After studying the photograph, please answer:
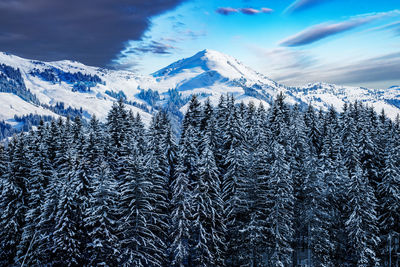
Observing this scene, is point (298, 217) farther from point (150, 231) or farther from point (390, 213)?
point (150, 231)

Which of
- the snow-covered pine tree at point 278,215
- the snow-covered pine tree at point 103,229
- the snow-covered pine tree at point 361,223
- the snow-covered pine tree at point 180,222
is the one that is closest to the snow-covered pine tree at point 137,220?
the snow-covered pine tree at point 103,229

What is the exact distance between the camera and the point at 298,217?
37.2 meters

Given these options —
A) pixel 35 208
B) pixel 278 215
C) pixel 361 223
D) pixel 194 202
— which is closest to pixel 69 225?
pixel 35 208

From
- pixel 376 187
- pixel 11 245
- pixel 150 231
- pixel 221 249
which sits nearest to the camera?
pixel 150 231

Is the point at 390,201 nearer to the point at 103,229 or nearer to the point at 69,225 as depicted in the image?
the point at 103,229

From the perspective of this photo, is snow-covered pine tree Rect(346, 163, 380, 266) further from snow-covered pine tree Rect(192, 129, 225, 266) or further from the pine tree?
the pine tree

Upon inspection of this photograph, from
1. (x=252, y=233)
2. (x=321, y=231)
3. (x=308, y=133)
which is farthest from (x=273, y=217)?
(x=308, y=133)

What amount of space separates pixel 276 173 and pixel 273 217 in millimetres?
4806

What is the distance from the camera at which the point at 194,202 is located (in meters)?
30.7

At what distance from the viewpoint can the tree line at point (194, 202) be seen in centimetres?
2842

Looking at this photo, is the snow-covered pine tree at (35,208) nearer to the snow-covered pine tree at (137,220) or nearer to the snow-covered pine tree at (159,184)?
the snow-covered pine tree at (137,220)

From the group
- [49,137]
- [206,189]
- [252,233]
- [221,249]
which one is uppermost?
[49,137]

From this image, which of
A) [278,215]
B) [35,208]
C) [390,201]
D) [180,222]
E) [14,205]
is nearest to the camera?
[180,222]

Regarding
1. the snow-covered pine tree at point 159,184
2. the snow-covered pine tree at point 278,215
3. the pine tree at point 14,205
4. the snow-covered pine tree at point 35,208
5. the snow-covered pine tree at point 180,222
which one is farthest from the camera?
the pine tree at point 14,205
